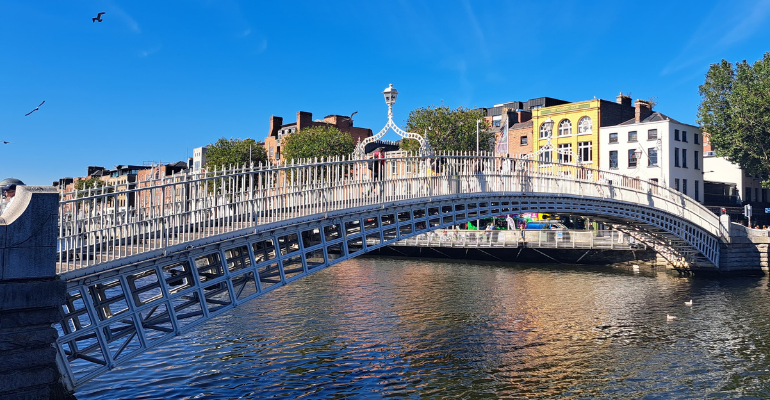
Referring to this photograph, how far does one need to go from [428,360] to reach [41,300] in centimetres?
1161

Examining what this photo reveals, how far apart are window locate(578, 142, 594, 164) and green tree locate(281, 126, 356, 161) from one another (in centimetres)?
2475

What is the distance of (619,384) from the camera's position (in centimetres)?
1705

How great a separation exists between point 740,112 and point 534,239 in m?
21.7

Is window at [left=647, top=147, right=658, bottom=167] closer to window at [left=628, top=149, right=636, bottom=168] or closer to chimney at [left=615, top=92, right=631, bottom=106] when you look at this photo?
window at [left=628, top=149, right=636, bottom=168]

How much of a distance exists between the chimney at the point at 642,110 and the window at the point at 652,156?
12.9 ft

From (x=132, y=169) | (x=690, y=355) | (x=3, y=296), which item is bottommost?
(x=690, y=355)

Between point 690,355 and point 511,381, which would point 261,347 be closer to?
point 511,381

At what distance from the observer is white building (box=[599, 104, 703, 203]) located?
5625 cm

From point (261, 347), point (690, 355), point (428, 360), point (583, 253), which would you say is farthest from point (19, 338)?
point (583, 253)

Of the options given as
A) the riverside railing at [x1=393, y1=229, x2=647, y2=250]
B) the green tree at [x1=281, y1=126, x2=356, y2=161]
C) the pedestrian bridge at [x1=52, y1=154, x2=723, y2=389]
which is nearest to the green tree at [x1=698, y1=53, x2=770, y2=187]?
the riverside railing at [x1=393, y1=229, x2=647, y2=250]

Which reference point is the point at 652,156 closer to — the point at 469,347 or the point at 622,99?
the point at 622,99

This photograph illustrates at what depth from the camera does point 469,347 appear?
20.8 meters

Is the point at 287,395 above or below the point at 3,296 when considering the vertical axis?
below

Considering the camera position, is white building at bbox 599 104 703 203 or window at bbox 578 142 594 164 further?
window at bbox 578 142 594 164
